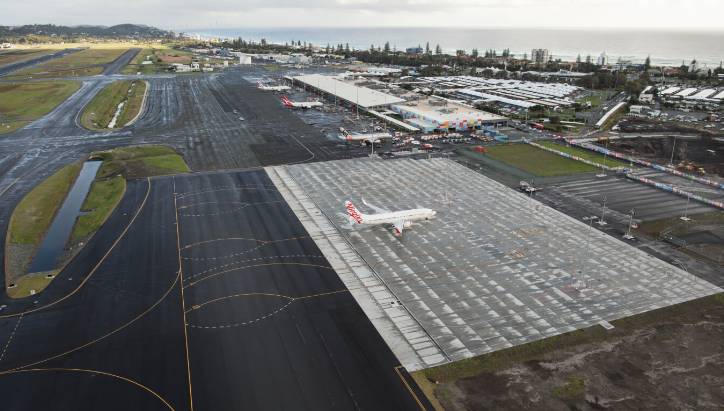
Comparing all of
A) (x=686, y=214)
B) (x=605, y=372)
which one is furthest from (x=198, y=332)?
(x=686, y=214)

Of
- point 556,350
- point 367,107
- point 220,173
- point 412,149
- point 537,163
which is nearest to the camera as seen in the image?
point 556,350

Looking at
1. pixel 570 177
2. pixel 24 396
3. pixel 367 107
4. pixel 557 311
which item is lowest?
pixel 24 396

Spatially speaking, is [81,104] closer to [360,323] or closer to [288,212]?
[288,212]

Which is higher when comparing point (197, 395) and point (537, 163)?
point (537, 163)

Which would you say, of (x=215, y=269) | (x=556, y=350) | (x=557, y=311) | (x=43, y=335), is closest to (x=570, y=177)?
(x=557, y=311)

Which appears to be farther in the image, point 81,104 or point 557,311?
point 81,104

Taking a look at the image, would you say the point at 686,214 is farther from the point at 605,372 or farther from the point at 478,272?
the point at 605,372

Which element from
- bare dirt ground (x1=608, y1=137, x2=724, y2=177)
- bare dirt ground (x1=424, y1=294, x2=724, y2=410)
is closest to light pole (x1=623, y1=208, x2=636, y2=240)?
bare dirt ground (x1=424, y1=294, x2=724, y2=410)
